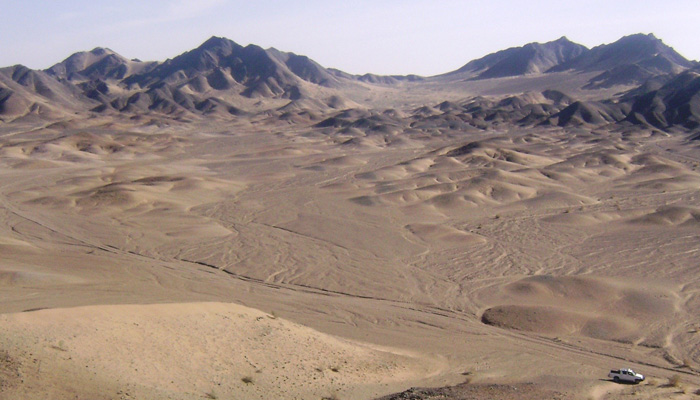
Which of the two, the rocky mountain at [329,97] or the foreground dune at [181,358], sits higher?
the rocky mountain at [329,97]

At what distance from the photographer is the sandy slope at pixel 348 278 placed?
1190cm

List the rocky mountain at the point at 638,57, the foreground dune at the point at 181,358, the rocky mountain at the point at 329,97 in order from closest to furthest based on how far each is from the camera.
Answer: the foreground dune at the point at 181,358 < the rocky mountain at the point at 329,97 < the rocky mountain at the point at 638,57

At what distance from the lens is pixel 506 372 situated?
14281mm

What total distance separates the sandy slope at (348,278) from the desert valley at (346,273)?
0.09 metres

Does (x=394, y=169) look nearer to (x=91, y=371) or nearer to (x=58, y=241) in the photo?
(x=58, y=241)

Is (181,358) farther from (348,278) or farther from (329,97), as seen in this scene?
(329,97)

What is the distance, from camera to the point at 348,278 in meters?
23.3

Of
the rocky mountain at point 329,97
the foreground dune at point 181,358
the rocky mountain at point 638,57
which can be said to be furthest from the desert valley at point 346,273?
the rocky mountain at point 638,57

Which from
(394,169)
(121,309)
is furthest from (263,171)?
(121,309)

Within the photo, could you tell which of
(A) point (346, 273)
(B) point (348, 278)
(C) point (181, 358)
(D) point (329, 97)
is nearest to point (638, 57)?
(D) point (329, 97)

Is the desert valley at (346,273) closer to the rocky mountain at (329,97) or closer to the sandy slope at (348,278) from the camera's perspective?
the sandy slope at (348,278)

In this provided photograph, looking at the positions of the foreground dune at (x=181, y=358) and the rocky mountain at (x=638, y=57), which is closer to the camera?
the foreground dune at (x=181, y=358)

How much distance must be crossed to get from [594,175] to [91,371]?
4464cm

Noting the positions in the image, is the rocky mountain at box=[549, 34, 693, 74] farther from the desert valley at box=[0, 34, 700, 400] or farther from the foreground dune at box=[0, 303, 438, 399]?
the foreground dune at box=[0, 303, 438, 399]
